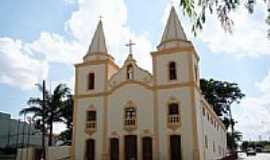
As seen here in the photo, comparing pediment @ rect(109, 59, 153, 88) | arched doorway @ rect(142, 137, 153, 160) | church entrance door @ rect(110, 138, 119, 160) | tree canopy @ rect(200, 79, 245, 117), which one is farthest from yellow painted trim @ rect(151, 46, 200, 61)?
tree canopy @ rect(200, 79, 245, 117)

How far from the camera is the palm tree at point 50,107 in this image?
33.1m

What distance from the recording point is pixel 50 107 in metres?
33.6

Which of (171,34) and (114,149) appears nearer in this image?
(114,149)

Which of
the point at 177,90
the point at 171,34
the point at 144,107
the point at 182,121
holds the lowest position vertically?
the point at 182,121

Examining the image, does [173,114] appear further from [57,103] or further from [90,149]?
[57,103]

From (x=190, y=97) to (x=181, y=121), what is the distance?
188 centimetres

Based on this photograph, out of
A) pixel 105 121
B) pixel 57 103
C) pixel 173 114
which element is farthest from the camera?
pixel 57 103

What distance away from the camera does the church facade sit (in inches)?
921

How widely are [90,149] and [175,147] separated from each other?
23.6ft

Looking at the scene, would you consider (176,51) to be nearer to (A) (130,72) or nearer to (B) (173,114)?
(A) (130,72)

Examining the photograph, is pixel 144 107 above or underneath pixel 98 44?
underneath

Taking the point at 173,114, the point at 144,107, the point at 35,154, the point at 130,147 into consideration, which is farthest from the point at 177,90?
the point at 35,154

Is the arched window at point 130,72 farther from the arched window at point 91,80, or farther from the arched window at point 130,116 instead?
the arched window at point 91,80

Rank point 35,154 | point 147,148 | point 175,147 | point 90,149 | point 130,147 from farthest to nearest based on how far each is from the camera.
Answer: point 35,154
point 90,149
point 130,147
point 147,148
point 175,147
